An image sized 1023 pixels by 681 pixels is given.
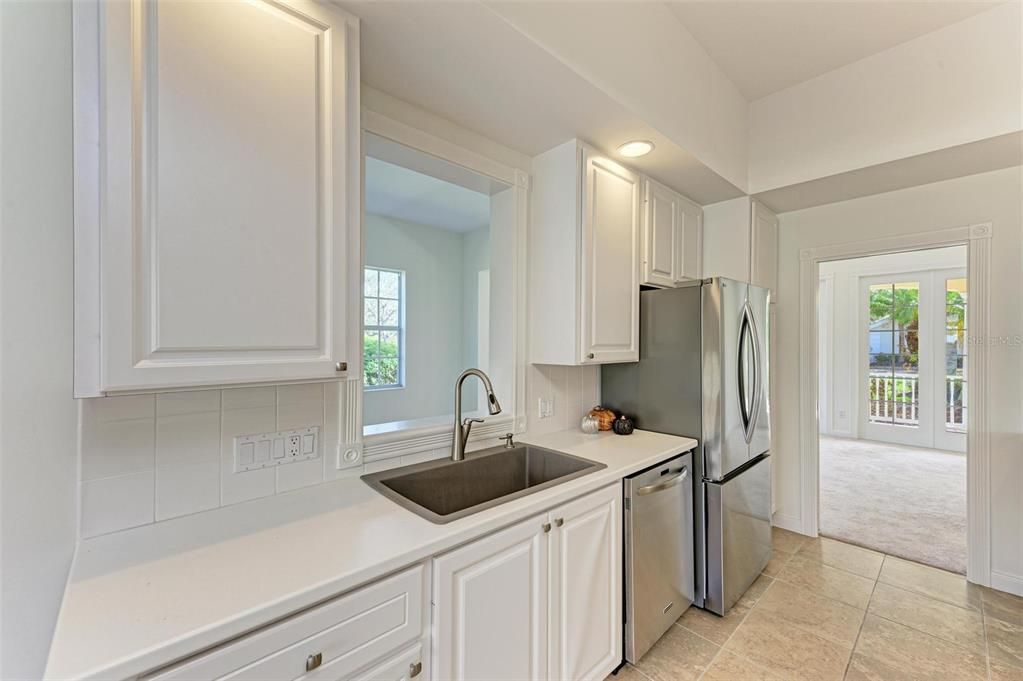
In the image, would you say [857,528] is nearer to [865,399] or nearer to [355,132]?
[865,399]

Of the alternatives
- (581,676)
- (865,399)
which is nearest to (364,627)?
(581,676)

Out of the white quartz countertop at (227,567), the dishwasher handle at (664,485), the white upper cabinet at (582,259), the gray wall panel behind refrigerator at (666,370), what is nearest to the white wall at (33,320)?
the white quartz countertop at (227,567)

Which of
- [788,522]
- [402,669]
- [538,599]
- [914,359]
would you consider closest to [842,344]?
[914,359]

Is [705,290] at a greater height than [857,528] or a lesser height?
greater

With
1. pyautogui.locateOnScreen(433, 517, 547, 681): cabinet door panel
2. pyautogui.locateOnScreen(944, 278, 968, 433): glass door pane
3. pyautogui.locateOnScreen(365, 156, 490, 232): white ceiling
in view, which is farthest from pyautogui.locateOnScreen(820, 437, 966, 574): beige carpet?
pyautogui.locateOnScreen(365, 156, 490, 232): white ceiling

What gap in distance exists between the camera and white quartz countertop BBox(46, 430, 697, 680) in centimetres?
73

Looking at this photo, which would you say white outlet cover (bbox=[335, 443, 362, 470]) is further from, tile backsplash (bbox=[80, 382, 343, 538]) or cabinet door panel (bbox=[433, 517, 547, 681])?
cabinet door panel (bbox=[433, 517, 547, 681])

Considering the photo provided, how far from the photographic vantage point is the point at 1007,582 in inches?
90.4

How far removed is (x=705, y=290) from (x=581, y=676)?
168cm

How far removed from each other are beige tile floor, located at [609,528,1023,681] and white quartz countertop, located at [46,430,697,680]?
3.76 feet

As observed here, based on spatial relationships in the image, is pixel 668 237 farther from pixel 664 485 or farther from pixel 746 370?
pixel 664 485

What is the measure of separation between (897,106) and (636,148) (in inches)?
57.5

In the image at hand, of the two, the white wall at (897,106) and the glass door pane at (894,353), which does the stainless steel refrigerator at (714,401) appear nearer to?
the white wall at (897,106)

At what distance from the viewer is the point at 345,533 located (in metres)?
1.11
